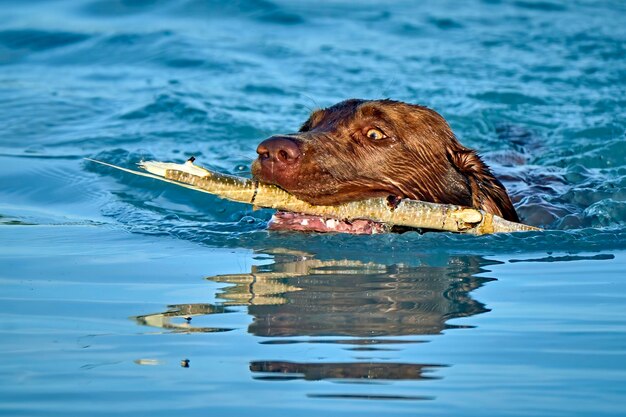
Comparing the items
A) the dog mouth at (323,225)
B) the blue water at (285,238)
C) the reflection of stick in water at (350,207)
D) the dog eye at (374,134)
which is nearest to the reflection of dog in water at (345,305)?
the blue water at (285,238)

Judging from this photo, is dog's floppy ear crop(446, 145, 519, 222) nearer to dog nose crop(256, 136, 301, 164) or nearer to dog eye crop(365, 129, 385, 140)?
dog eye crop(365, 129, 385, 140)

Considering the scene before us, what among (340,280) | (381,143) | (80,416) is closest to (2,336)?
(80,416)

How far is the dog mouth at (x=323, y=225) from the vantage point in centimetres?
662

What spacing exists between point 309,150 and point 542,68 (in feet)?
24.1

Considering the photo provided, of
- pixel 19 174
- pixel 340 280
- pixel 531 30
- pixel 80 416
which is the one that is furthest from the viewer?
pixel 531 30

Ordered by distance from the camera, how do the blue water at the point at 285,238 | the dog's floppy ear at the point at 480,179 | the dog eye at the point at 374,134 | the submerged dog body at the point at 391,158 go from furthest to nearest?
the dog's floppy ear at the point at 480,179 → the dog eye at the point at 374,134 → the submerged dog body at the point at 391,158 → the blue water at the point at 285,238

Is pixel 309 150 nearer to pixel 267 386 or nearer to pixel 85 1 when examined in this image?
pixel 267 386

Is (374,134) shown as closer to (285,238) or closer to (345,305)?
(285,238)

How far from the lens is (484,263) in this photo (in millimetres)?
6172

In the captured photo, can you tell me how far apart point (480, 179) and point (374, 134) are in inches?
28.9

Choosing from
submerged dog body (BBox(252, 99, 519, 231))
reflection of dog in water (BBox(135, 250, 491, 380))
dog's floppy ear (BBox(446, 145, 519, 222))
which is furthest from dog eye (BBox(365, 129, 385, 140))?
reflection of dog in water (BBox(135, 250, 491, 380))

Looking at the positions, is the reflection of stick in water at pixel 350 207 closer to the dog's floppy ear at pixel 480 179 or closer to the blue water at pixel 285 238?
the blue water at pixel 285 238

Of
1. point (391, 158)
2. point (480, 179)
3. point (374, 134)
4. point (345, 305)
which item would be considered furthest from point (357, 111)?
point (345, 305)

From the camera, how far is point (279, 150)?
615 cm
